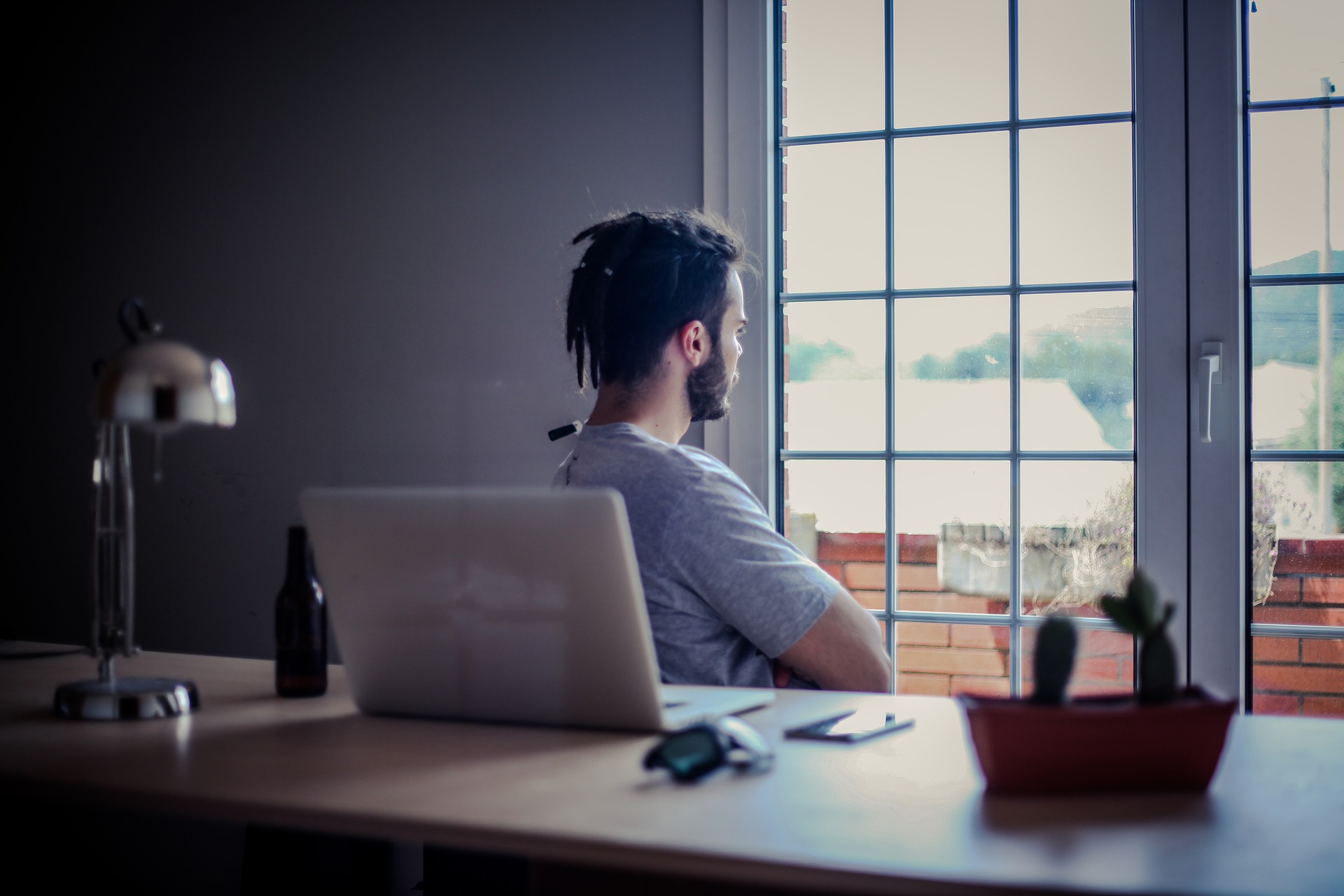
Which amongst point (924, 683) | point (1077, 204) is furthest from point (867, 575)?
point (1077, 204)

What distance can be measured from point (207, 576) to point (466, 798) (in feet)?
7.89

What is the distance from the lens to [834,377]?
2656 mm

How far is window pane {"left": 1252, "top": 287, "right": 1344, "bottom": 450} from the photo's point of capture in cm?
234

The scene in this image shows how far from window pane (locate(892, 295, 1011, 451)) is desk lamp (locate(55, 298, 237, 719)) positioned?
5.40 ft

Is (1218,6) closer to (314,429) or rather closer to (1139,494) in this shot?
(1139,494)

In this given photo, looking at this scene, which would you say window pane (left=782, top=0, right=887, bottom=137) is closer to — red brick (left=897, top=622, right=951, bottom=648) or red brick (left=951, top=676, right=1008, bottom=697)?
red brick (left=897, top=622, right=951, bottom=648)

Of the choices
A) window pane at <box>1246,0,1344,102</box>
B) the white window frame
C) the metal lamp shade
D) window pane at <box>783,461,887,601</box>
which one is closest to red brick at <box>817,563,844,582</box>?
window pane at <box>783,461,887,601</box>

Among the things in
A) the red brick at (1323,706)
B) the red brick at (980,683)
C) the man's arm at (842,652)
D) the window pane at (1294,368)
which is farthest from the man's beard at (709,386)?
the red brick at (1323,706)

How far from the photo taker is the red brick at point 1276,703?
7.77ft

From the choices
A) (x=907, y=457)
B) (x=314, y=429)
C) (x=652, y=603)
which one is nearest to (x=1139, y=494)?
(x=907, y=457)

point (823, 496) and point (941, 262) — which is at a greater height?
point (941, 262)

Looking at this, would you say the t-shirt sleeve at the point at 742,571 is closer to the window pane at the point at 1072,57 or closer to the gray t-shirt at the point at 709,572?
the gray t-shirt at the point at 709,572

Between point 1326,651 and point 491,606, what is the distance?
199cm

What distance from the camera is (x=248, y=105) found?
3057 mm
